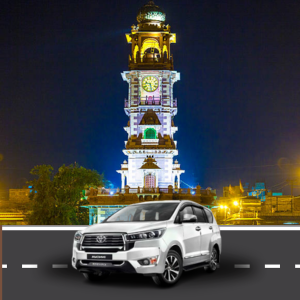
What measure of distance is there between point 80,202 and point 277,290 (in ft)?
153

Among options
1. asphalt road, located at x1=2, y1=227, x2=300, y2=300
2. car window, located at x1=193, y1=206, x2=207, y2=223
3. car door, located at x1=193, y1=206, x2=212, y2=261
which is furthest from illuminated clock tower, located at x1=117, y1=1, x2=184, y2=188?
car door, located at x1=193, y1=206, x2=212, y2=261

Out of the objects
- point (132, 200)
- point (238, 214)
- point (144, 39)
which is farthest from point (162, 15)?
point (238, 214)

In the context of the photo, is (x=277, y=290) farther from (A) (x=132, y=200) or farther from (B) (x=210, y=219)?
(A) (x=132, y=200)

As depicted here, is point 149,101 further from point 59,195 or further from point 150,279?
point 150,279

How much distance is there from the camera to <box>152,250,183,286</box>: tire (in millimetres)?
10617

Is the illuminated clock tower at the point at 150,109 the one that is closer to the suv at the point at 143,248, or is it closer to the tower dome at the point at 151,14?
the tower dome at the point at 151,14

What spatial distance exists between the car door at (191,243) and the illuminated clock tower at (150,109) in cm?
4277

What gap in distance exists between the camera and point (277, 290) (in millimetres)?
10516

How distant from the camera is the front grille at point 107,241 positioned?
1061 cm

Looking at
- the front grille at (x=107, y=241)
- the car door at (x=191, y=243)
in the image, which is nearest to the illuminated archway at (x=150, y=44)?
the car door at (x=191, y=243)

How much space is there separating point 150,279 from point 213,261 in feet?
6.28

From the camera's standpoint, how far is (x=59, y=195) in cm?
5075

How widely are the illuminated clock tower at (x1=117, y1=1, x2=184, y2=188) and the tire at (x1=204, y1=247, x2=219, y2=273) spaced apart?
137ft

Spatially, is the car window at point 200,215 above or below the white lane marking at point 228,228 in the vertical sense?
above
